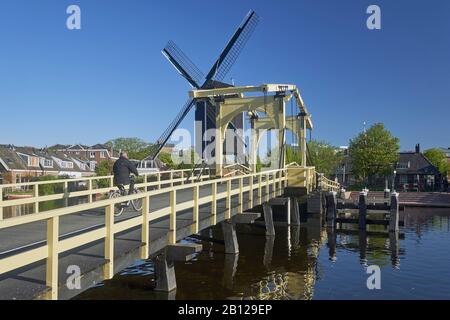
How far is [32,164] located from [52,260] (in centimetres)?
6451

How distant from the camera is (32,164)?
6412 centimetres

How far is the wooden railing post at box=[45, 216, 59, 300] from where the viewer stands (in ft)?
17.9

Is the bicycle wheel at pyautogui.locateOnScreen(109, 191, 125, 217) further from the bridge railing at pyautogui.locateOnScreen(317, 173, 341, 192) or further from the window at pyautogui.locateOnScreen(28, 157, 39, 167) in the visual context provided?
the window at pyautogui.locateOnScreen(28, 157, 39, 167)

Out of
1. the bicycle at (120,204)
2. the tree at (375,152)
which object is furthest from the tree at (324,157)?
the bicycle at (120,204)

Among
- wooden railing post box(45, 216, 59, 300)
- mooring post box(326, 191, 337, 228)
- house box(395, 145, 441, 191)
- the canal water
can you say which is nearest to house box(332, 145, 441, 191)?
house box(395, 145, 441, 191)

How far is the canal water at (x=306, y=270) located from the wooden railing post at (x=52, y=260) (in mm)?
5277

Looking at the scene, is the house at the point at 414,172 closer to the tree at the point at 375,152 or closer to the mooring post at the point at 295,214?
the tree at the point at 375,152

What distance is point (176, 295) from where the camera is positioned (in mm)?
10797

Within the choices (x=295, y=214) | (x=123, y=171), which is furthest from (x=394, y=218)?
(x=123, y=171)

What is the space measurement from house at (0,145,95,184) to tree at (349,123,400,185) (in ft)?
145

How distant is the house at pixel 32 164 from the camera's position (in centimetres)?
5803
